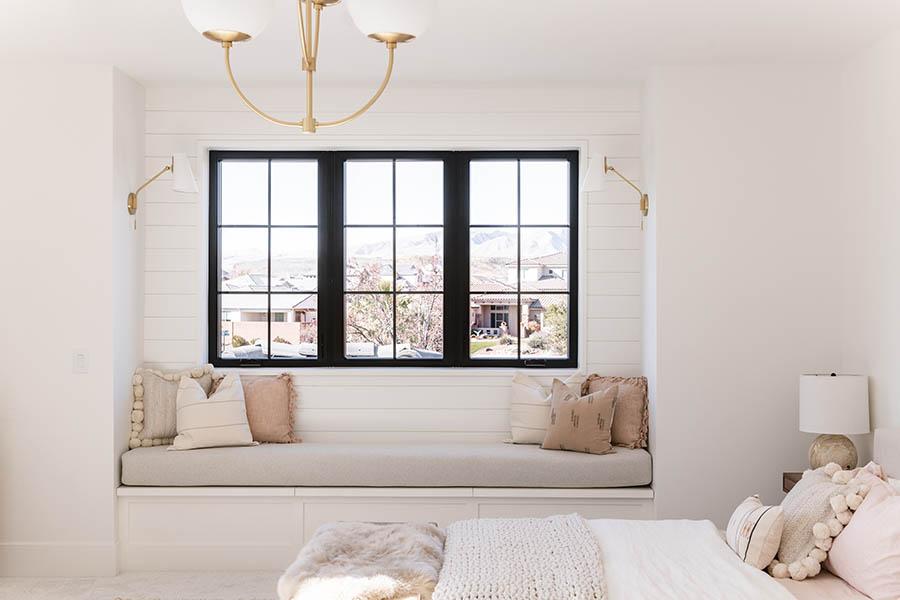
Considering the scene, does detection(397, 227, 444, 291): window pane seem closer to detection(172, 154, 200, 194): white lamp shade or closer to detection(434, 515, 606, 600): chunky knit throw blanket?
detection(172, 154, 200, 194): white lamp shade

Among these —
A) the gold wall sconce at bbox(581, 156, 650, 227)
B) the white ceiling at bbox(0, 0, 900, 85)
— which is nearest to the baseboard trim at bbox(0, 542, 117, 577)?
the white ceiling at bbox(0, 0, 900, 85)

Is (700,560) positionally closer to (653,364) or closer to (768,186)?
(653,364)

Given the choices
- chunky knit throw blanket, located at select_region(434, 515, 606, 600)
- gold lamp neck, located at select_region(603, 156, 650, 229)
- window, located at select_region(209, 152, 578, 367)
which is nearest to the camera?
chunky knit throw blanket, located at select_region(434, 515, 606, 600)

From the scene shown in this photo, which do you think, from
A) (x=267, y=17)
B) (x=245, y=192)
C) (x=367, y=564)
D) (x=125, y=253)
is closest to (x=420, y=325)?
(x=245, y=192)

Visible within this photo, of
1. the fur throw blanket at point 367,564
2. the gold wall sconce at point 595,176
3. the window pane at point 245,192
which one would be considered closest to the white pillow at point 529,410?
the gold wall sconce at point 595,176

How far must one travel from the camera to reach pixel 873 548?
2.81 meters

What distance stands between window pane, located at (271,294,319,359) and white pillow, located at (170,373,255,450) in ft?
Result: 1.56

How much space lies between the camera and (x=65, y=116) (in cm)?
457

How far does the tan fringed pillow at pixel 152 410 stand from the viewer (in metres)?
4.78

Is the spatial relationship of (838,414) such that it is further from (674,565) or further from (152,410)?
(152,410)

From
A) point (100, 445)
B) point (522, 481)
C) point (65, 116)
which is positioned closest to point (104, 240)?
point (65, 116)

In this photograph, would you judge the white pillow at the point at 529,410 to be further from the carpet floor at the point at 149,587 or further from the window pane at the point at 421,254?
the carpet floor at the point at 149,587

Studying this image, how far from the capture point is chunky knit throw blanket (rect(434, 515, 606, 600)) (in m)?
2.70

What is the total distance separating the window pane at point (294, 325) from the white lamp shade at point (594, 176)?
1.66 meters
